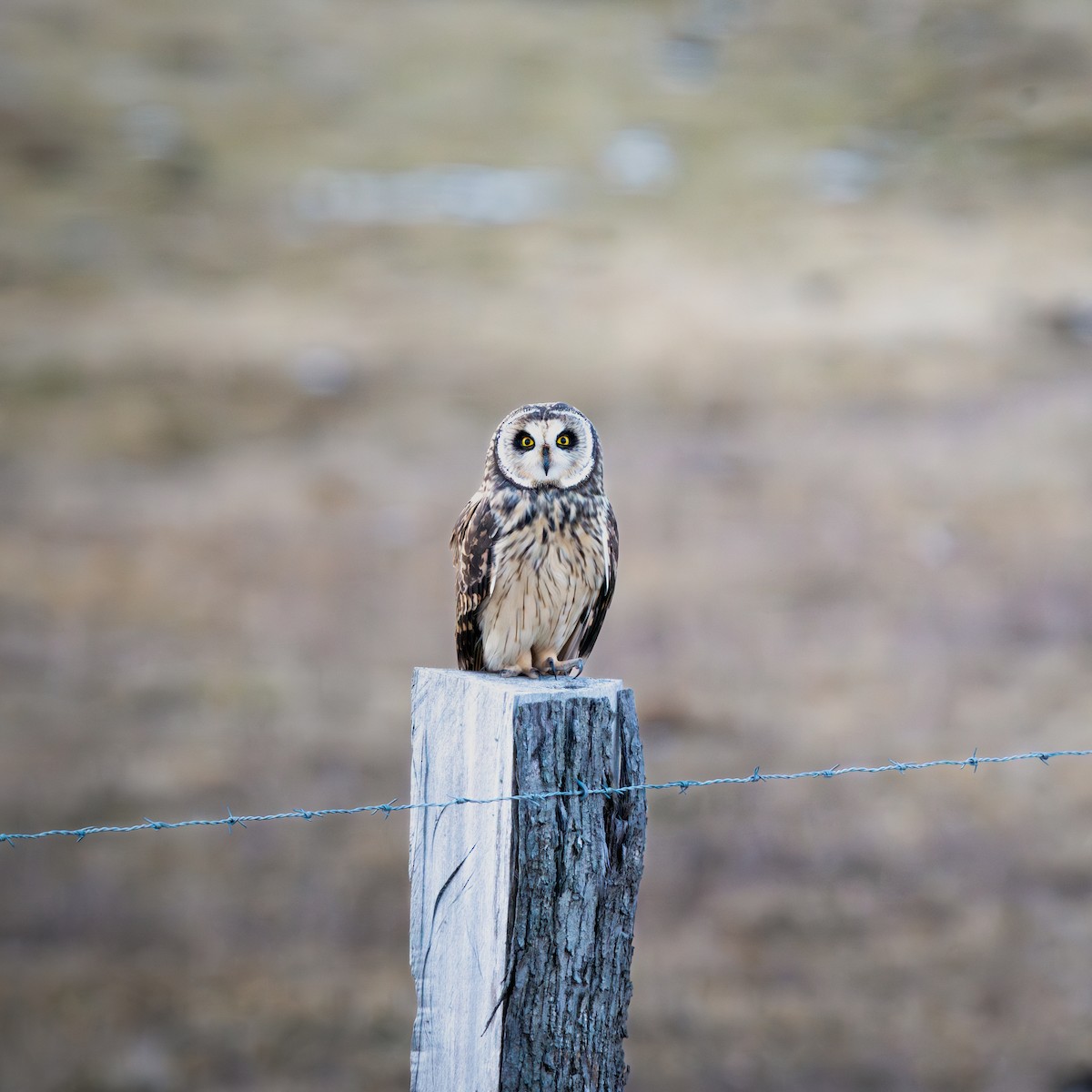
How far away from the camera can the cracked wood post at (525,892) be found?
2.67m

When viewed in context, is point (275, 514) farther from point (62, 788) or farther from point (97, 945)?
point (97, 945)

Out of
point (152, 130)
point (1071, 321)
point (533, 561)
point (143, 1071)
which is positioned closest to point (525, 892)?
point (533, 561)

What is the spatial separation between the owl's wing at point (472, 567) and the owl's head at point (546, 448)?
0.17 metres

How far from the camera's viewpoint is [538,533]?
15.0 ft

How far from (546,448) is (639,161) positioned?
99.4 feet

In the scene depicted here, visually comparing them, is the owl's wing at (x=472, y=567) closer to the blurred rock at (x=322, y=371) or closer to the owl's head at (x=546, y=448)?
the owl's head at (x=546, y=448)

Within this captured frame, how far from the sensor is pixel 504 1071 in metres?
2.66

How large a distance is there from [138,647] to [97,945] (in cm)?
623

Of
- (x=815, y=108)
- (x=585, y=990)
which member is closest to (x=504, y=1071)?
(x=585, y=990)

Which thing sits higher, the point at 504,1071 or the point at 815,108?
the point at 815,108

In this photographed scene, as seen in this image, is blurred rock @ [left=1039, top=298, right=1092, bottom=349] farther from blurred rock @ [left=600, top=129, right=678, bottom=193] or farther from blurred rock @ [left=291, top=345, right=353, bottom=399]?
blurred rock @ [left=291, top=345, right=353, bottom=399]

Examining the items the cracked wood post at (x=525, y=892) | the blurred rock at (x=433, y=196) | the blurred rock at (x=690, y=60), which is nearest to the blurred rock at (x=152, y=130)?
the blurred rock at (x=433, y=196)

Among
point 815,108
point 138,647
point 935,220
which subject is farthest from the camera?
point 815,108

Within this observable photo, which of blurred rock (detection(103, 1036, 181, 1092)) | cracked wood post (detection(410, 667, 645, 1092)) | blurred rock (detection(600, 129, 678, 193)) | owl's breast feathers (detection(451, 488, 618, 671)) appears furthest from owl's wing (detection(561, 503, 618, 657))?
blurred rock (detection(600, 129, 678, 193))
